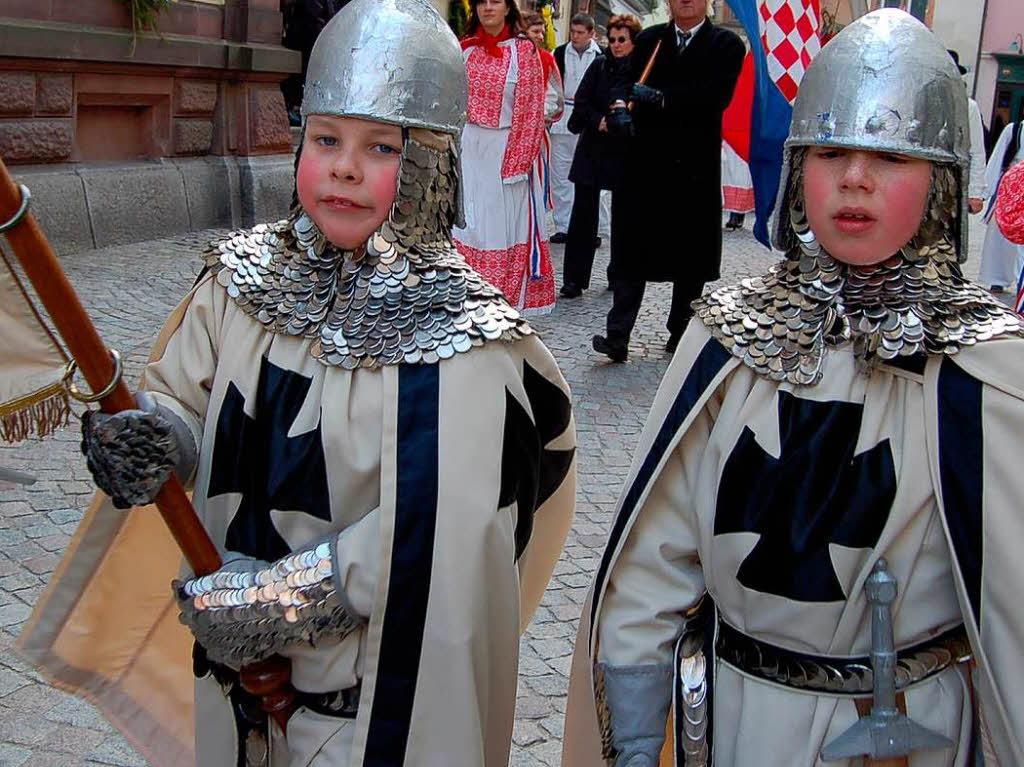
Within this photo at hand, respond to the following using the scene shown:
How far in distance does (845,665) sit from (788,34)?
2.82 m

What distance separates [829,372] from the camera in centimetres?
212

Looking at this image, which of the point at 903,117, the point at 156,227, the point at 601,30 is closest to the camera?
the point at 903,117

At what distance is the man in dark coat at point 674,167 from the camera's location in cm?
686

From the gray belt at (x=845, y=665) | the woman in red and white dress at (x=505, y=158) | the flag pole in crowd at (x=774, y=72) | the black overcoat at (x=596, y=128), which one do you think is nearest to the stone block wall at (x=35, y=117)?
the woman in red and white dress at (x=505, y=158)

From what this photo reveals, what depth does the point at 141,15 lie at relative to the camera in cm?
A: 820

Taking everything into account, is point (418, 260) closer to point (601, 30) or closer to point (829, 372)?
point (829, 372)

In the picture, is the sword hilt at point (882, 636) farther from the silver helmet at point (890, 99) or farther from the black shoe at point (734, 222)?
the black shoe at point (734, 222)

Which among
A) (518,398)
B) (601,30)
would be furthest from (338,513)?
(601,30)

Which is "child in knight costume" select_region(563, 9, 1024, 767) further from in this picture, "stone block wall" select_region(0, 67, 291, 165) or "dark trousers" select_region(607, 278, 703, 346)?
"stone block wall" select_region(0, 67, 291, 165)

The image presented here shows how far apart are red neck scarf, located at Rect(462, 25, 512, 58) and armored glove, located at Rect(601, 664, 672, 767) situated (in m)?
Result: 5.28

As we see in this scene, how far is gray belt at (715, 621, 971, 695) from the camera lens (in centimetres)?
209

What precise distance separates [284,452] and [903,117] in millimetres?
1223

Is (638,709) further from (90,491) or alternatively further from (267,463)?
(90,491)

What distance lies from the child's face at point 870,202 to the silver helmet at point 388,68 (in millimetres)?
722
